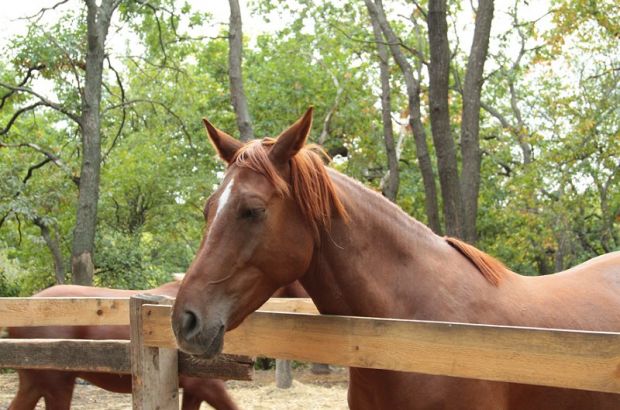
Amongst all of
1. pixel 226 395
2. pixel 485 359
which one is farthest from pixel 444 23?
pixel 485 359

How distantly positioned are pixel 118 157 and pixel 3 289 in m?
5.80

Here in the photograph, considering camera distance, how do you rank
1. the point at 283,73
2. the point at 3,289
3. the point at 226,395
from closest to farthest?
the point at 226,395, the point at 3,289, the point at 283,73

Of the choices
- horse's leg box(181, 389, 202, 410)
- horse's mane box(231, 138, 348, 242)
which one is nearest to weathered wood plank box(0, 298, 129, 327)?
horse's leg box(181, 389, 202, 410)

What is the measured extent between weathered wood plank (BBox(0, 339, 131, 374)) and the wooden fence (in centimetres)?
17

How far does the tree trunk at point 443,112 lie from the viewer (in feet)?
26.1

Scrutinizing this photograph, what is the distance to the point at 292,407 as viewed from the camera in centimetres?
909

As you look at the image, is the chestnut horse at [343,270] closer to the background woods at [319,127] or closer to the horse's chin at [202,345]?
the horse's chin at [202,345]

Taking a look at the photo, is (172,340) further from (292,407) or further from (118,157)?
(118,157)

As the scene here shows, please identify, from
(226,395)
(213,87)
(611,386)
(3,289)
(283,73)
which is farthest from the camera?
(213,87)

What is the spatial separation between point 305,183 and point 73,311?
2247mm

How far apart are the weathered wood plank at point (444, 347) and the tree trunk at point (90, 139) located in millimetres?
9749

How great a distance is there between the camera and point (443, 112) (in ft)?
26.6

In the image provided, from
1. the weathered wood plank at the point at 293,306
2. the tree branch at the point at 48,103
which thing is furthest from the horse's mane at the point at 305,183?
the tree branch at the point at 48,103

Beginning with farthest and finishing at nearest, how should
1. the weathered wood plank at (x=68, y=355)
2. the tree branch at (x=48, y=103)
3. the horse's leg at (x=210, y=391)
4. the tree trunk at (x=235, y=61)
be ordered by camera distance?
the tree branch at (x=48, y=103) < the tree trunk at (x=235, y=61) < the horse's leg at (x=210, y=391) < the weathered wood plank at (x=68, y=355)
